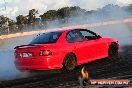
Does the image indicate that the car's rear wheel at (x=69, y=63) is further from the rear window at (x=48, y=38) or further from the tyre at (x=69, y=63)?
the rear window at (x=48, y=38)

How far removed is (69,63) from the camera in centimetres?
1191

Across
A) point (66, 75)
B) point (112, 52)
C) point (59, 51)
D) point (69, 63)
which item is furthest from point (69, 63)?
point (112, 52)

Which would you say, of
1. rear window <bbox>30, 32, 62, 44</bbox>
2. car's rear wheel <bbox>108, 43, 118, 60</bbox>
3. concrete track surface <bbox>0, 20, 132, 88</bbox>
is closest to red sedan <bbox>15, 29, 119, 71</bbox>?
rear window <bbox>30, 32, 62, 44</bbox>

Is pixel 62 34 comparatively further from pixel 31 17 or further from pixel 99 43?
pixel 31 17

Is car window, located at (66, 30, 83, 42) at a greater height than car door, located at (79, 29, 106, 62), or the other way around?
car window, located at (66, 30, 83, 42)

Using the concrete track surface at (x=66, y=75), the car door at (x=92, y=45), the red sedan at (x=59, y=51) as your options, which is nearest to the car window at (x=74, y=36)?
the red sedan at (x=59, y=51)

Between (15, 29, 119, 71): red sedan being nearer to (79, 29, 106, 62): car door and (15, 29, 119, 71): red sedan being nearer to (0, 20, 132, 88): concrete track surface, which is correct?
(79, 29, 106, 62): car door

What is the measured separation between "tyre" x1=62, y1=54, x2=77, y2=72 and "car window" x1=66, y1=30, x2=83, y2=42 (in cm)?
67

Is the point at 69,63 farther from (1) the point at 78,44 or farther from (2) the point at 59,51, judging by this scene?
(1) the point at 78,44

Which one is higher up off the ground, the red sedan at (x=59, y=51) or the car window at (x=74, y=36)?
the car window at (x=74, y=36)

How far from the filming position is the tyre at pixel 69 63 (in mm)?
11805

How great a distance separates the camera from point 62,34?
40.5 feet

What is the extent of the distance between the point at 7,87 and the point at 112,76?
2.70 metres

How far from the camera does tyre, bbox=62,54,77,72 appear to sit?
11.8m
